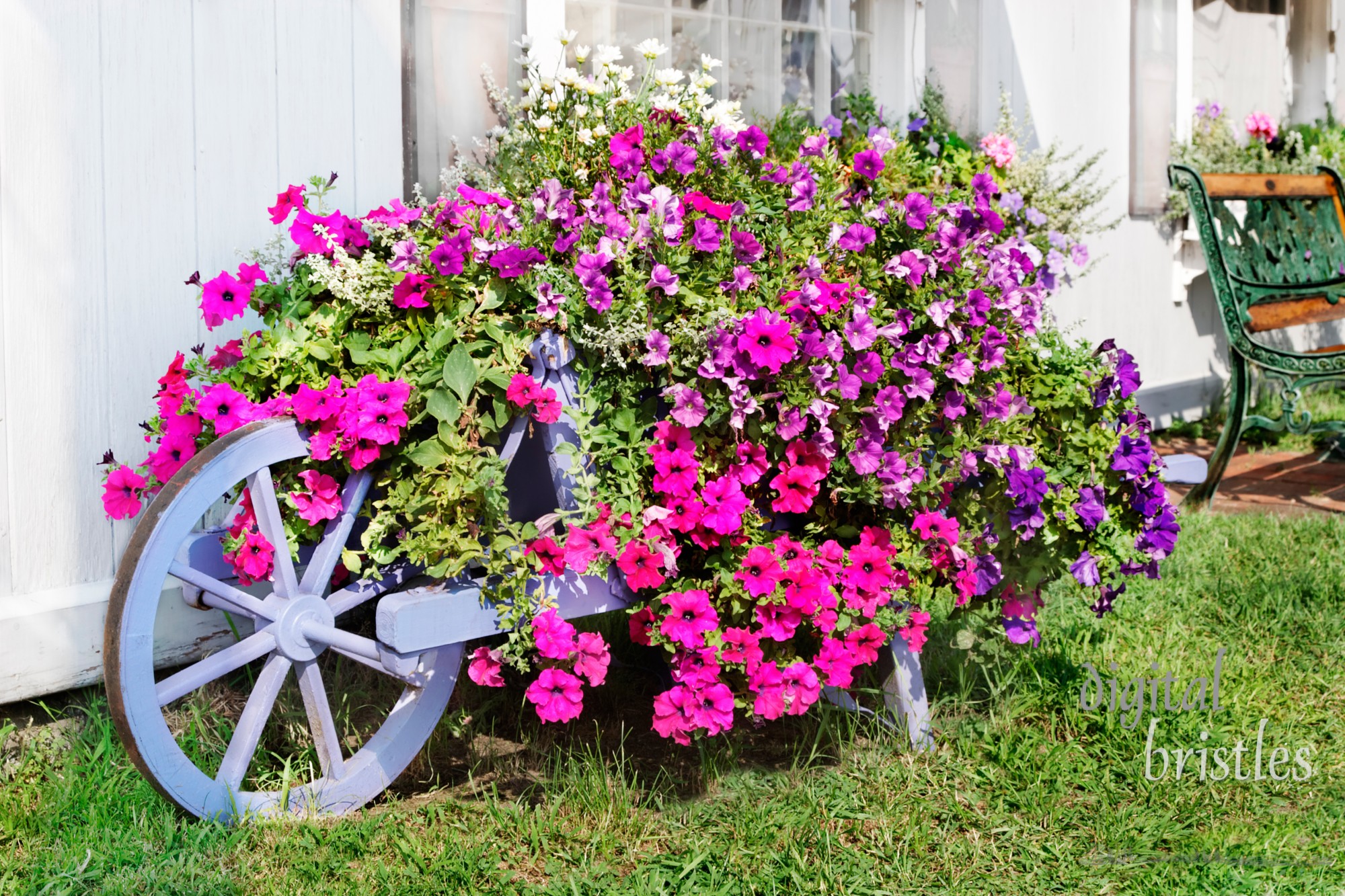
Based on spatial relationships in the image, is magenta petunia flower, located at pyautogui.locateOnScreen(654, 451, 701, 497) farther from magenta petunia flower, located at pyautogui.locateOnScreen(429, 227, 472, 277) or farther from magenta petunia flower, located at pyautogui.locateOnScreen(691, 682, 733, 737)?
magenta petunia flower, located at pyautogui.locateOnScreen(429, 227, 472, 277)

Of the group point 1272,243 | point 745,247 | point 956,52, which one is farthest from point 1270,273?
point 745,247

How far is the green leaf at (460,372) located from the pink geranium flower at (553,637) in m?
0.39

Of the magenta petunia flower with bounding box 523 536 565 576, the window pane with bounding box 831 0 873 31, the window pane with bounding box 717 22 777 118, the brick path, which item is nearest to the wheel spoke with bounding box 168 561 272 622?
the magenta petunia flower with bounding box 523 536 565 576

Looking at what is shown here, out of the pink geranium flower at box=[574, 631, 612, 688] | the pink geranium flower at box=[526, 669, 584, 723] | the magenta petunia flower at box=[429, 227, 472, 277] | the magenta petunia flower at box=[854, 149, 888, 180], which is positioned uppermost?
the magenta petunia flower at box=[854, 149, 888, 180]

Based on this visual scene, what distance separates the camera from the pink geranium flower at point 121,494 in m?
2.24

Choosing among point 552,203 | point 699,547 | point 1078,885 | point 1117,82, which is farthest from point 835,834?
point 1117,82

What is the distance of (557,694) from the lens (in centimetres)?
207

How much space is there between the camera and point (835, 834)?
222 centimetres

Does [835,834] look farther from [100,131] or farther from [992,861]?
[100,131]

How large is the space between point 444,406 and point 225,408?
410 millimetres

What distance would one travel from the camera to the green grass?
2.08 m

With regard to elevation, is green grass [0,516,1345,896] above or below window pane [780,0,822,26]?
below

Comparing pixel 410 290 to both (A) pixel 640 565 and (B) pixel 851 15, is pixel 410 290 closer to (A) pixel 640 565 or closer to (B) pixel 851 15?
(A) pixel 640 565

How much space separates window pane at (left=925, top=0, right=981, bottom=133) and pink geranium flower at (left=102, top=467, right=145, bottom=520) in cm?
→ 341
